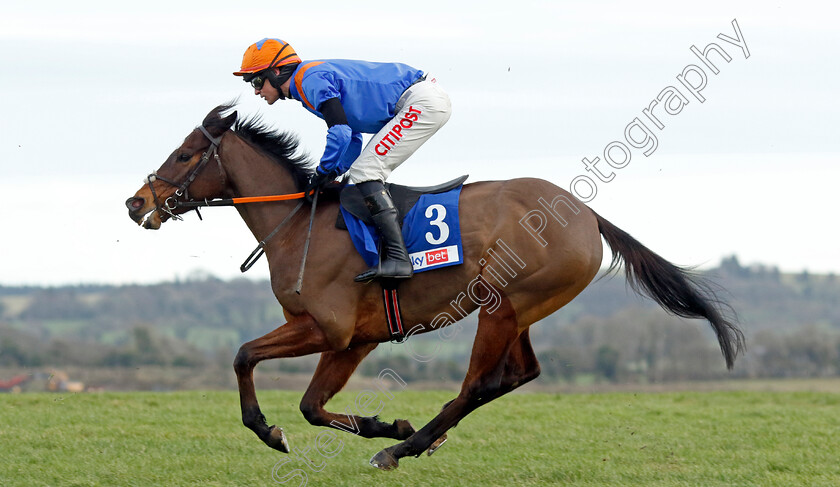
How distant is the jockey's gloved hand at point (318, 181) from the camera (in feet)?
18.4

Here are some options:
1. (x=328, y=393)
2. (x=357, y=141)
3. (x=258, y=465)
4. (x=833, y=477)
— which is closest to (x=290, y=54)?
(x=357, y=141)

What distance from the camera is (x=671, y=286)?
6059mm

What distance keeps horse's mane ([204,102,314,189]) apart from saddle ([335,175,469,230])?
51 cm

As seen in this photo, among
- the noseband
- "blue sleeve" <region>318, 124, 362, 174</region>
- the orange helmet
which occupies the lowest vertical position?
the noseband

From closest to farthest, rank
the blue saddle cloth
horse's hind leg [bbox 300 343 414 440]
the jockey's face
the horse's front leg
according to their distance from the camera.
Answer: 1. the horse's front leg
2. the blue saddle cloth
3. horse's hind leg [bbox 300 343 414 440]
4. the jockey's face

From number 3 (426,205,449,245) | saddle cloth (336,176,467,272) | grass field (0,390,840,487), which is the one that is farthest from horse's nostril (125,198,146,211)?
number 3 (426,205,449,245)

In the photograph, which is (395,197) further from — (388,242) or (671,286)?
(671,286)

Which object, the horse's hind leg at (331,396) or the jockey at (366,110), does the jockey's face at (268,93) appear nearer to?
the jockey at (366,110)

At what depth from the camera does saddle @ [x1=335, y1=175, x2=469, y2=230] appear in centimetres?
554

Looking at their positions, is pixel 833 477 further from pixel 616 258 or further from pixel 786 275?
pixel 786 275

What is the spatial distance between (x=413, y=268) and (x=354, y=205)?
1.78ft

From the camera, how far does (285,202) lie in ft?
19.1

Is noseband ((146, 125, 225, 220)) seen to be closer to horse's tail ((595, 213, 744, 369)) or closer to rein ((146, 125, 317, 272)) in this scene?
rein ((146, 125, 317, 272))

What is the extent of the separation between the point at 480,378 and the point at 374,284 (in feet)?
3.00
